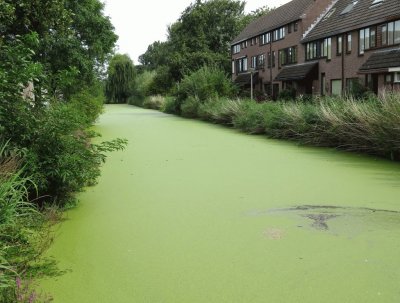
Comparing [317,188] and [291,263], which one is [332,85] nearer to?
[317,188]

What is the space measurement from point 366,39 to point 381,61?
2.89 meters

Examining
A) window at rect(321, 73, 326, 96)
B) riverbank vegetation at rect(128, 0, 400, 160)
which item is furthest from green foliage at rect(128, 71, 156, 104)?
window at rect(321, 73, 326, 96)

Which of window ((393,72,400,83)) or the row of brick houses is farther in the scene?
the row of brick houses

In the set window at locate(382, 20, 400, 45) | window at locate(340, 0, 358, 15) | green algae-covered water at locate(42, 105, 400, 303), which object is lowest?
green algae-covered water at locate(42, 105, 400, 303)

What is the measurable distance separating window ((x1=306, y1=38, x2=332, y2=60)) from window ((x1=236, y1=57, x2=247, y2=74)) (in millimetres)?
13363

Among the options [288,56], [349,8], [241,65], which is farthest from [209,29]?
[349,8]

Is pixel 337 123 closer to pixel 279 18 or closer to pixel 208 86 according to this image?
pixel 208 86

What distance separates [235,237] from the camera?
174 inches

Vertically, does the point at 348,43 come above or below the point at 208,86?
above

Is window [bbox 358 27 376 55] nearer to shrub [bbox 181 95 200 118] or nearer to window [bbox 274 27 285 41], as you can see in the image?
shrub [bbox 181 95 200 118]

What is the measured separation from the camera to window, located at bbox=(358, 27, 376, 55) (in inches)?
911

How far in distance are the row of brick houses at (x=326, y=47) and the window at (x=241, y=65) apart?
0.67m

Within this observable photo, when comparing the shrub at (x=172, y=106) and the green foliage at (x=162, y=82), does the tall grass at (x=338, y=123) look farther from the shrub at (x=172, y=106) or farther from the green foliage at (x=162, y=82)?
the green foliage at (x=162, y=82)

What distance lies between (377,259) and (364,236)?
0.60 meters
